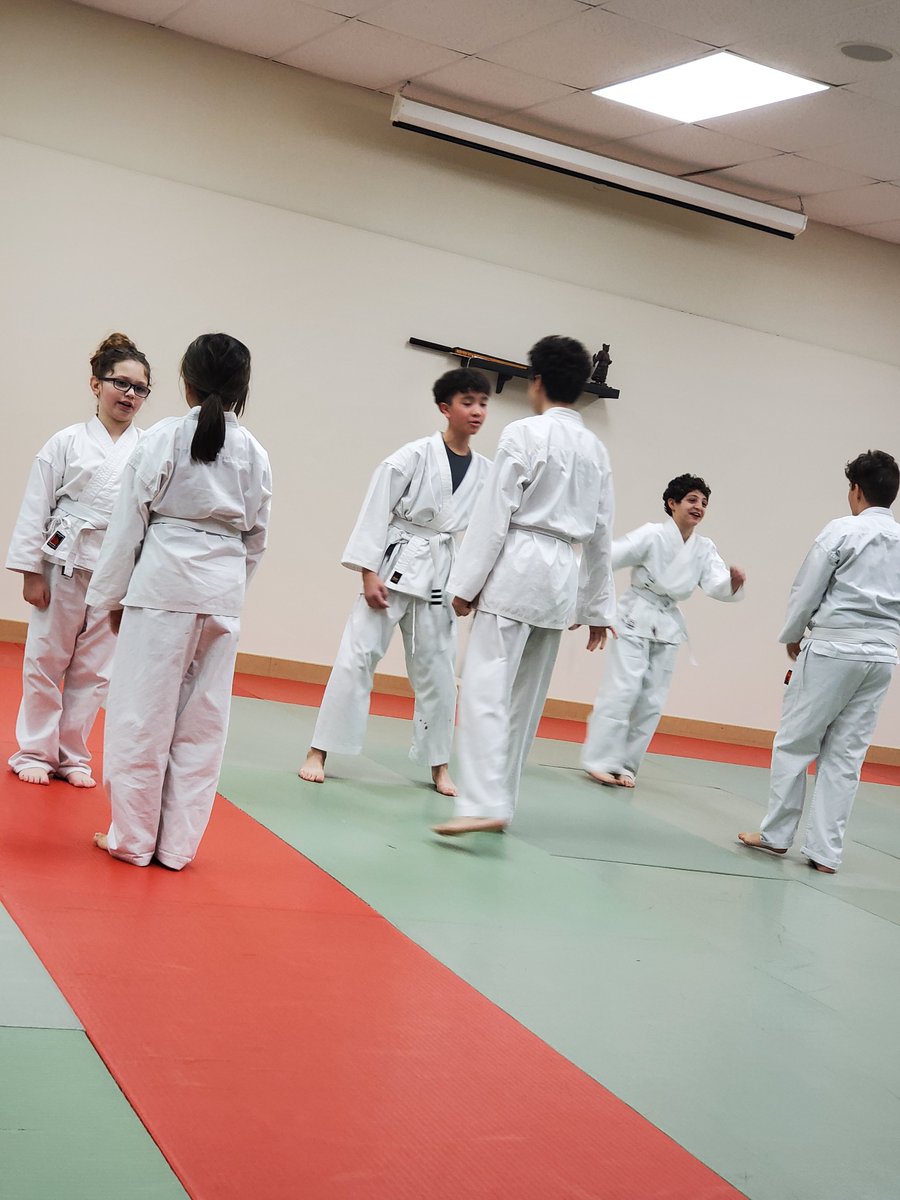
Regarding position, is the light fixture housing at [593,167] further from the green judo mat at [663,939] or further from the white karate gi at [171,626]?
the white karate gi at [171,626]

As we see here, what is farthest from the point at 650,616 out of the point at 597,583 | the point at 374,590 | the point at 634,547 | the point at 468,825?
the point at 468,825

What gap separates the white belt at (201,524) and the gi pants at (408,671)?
1.44 meters

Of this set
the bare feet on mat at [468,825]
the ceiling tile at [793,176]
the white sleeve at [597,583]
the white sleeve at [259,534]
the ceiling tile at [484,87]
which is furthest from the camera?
the ceiling tile at [793,176]

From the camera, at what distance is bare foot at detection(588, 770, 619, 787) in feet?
18.2

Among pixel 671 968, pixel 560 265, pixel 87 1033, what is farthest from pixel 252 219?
pixel 87 1033

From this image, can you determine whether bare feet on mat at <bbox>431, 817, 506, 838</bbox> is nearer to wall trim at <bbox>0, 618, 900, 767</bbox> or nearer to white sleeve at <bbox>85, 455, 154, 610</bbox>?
white sleeve at <bbox>85, 455, 154, 610</bbox>

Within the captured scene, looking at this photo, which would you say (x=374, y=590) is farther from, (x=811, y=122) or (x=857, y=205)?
(x=857, y=205)

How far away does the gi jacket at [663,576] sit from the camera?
550 centimetres

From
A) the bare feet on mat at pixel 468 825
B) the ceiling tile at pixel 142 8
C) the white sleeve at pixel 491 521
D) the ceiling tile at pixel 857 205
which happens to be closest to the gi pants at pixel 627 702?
the white sleeve at pixel 491 521

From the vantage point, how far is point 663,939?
3.34 m

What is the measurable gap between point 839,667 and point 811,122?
2715mm

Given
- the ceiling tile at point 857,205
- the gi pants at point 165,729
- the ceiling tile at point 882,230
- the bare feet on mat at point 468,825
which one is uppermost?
the ceiling tile at point 882,230

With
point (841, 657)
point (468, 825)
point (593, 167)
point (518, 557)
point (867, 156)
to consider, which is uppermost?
point (867, 156)

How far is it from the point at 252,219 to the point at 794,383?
3.42m
